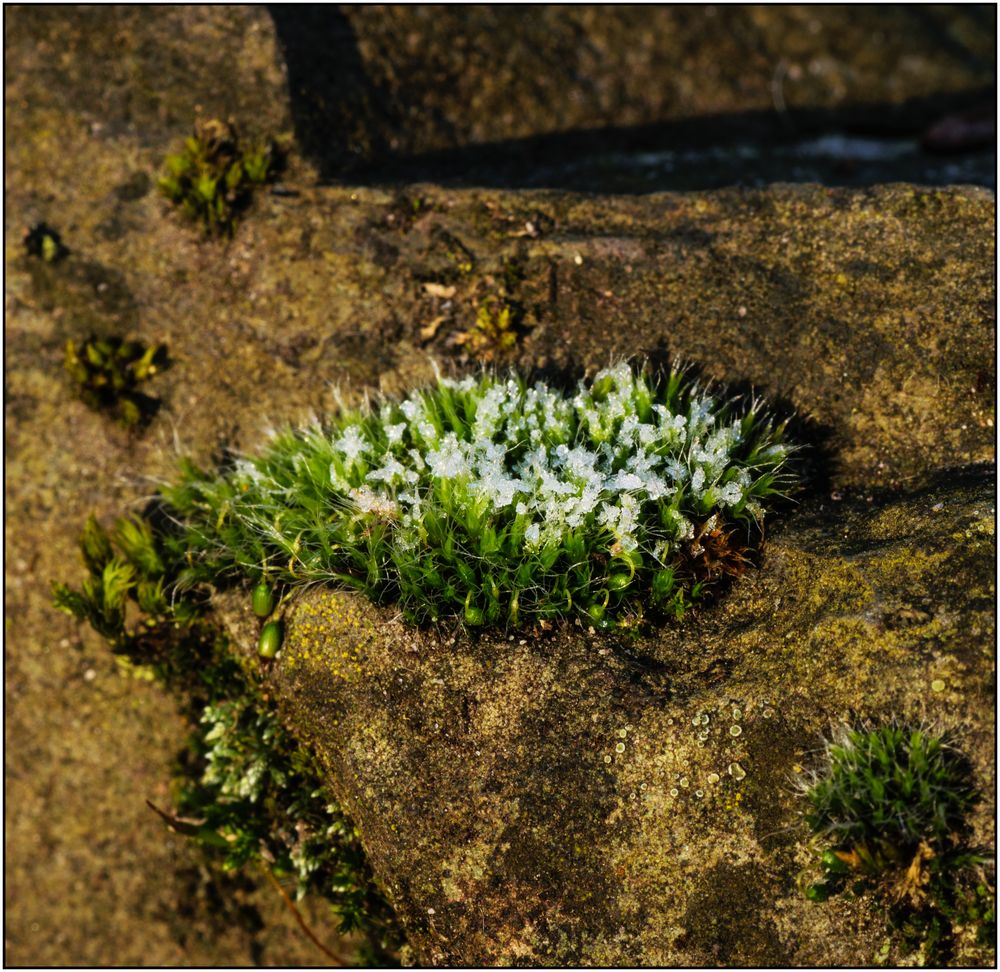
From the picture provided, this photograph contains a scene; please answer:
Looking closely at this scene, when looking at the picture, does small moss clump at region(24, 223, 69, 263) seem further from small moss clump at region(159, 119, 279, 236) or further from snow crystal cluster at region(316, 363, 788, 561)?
snow crystal cluster at region(316, 363, 788, 561)

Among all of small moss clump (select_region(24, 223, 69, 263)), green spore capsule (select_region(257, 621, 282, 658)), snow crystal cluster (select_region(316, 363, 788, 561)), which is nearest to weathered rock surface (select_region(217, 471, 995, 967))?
green spore capsule (select_region(257, 621, 282, 658))

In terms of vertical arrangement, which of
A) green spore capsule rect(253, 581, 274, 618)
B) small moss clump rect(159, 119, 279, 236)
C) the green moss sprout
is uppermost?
small moss clump rect(159, 119, 279, 236)

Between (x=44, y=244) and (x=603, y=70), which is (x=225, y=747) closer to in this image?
(x=44, y=244)

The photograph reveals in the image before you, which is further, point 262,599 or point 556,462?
point 262,599

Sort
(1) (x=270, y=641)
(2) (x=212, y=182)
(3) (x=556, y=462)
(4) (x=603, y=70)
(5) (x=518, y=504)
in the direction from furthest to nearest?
(4) (x=603, y=70), (2) (x=212, y=182), (1) (x=270, y=641), (3) (x=556, y=462), (5) (x=518, y=504)

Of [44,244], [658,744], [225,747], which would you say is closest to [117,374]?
[44,244]

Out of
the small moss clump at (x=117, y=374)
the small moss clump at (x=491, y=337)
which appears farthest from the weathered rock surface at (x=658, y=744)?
the small moss clump at (x=117, y=374)
